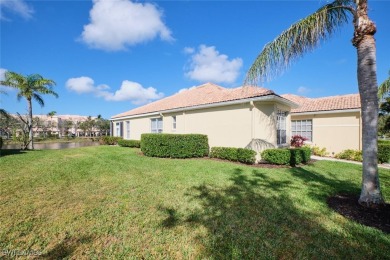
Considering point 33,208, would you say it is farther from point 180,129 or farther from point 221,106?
point 180,129

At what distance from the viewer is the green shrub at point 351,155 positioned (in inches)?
494

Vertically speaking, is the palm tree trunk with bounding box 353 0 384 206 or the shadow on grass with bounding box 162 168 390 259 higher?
the palm tree trunk with bounding box 353 0 384 206

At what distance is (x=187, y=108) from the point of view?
14211 mm

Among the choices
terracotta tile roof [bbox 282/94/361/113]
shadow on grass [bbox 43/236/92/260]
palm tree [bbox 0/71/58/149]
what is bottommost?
shadow on grass [bbox 43/236/92/260]

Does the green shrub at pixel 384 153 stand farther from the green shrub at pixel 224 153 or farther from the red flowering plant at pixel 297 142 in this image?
the green shrub at pixel 224 153

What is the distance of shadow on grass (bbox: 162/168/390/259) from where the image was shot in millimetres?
3076

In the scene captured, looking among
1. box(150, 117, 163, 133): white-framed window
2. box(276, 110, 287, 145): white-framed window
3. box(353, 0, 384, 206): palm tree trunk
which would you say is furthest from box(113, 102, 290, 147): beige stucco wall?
box(353, 0, 384, 206): palm tree trunk

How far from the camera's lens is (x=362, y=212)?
4.39 metres

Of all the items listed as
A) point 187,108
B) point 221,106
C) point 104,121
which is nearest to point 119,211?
point 221,106

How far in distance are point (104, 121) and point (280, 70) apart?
73514mm

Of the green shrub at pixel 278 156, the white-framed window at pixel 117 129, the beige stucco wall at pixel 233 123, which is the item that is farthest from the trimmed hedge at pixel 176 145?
the white-framed window at pixel 117 129

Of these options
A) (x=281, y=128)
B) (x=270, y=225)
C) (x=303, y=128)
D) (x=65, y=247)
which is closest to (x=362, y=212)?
(x=270, y=225)

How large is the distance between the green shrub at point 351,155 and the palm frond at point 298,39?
409 inches

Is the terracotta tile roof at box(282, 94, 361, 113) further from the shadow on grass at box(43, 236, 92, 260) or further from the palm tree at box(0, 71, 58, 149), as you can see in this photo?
the palm tree at box(0, 71, 58, 149)
